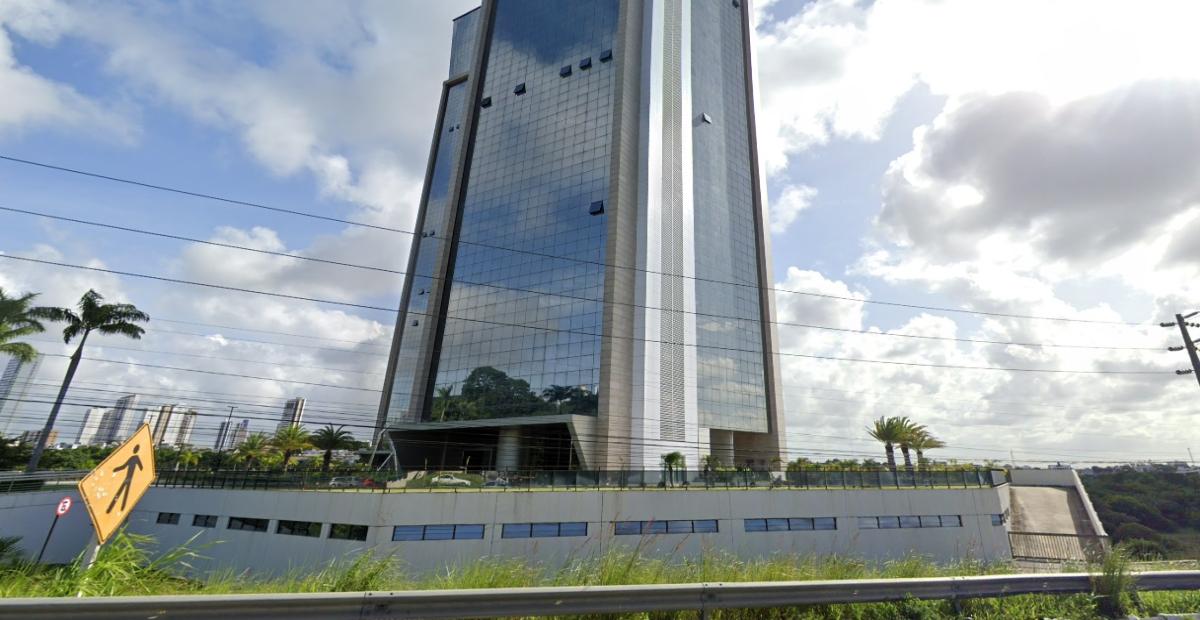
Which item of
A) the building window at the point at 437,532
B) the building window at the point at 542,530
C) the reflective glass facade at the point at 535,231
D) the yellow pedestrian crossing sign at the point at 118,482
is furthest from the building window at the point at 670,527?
the yellow pedestrian crossing sign at the point at 118,482

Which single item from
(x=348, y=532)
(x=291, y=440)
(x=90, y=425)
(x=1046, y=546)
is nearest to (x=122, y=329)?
(x=291, y=440)

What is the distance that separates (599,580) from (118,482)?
600 centimetres

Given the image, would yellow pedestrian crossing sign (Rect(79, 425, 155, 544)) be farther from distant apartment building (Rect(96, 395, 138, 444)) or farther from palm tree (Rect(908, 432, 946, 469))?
distant apartment building (Rect(96, 395, 138, 444))

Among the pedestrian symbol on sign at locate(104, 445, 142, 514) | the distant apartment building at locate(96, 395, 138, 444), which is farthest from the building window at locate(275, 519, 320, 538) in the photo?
the distant apartment building at locate(96, 395, 138, 444)

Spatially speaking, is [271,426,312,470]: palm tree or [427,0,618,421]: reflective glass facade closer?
[427,0,618,421]: reflective glass facade

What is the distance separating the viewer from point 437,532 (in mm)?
23906

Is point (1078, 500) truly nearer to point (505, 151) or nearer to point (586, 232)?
point (586, 232)

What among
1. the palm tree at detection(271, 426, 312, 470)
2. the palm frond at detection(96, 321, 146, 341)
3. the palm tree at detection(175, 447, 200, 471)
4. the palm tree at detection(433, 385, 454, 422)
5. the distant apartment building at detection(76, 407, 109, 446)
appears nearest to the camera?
the palm frond at detection(96, 321, 146, 341)

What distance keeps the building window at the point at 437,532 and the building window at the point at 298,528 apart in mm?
4860

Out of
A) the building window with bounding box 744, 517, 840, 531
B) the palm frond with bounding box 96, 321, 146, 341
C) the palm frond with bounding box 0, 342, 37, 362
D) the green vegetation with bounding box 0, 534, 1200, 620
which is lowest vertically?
the building window with bounding box 744, 517, 840, 531

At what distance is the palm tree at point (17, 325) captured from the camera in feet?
111

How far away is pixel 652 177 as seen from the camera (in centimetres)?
5581

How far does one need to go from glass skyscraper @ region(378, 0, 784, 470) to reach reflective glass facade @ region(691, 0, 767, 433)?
0.26 m

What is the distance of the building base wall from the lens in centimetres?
2384
